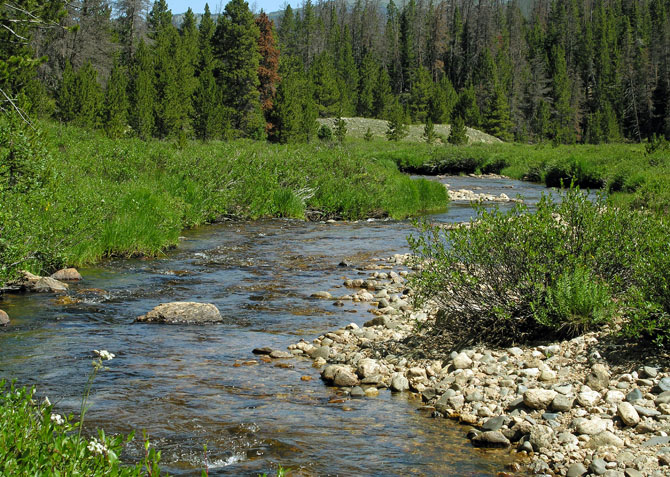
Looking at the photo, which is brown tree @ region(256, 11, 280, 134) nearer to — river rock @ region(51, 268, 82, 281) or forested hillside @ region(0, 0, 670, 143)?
forested hillside @ region(0, 0, 670, 143)

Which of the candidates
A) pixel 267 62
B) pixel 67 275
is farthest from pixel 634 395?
pixel 267 62

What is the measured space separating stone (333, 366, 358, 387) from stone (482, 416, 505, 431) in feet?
5.37

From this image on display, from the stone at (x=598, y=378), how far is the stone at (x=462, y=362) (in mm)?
1191

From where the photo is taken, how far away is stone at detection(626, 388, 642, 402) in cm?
530

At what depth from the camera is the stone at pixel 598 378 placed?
565cm

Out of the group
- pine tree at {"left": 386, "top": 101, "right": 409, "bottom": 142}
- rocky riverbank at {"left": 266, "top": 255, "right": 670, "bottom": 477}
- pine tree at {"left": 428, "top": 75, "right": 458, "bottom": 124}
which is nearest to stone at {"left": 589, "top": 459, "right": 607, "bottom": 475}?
rocky riverbank at {"left": 266, "top": 255, "right": 670, "bottom": 477}

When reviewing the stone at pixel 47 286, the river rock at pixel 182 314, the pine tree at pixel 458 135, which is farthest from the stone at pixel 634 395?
the pine tree at pixel 458 135

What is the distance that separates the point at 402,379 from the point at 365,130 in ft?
224

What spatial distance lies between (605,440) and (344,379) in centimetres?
268

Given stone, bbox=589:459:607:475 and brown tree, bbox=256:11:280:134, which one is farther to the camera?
brown tree, bbox=256:11:280:134

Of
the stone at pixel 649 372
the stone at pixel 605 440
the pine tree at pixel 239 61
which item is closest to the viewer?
the stone at pixel 605 440

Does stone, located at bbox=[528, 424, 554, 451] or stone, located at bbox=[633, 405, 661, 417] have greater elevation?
stone, located at bbox=[633, 405, 661, 417]

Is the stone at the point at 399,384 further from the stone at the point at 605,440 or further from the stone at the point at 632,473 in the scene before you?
the stone at the point at 632,473

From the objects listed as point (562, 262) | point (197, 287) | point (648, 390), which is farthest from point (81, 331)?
point (648, 390)
